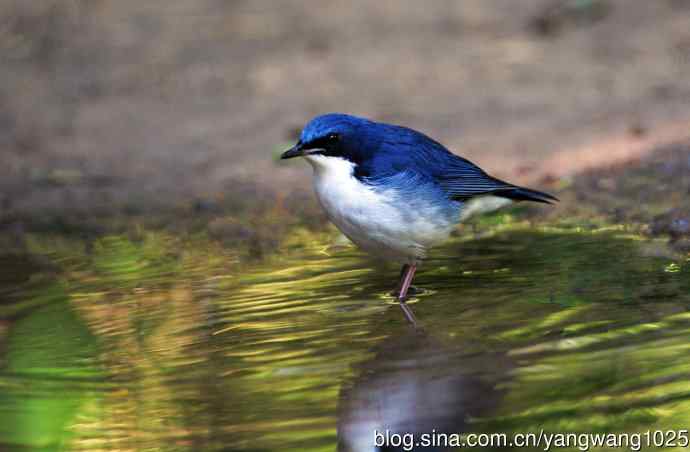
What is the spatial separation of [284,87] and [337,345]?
5920mm

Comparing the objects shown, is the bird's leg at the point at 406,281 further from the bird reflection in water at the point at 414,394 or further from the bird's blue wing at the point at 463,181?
the bird reflection in water at the point at 414,394

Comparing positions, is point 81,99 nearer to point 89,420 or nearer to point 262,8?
point 262,8

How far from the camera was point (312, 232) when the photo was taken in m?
7.70

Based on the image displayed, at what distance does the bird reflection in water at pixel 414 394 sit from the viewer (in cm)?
422

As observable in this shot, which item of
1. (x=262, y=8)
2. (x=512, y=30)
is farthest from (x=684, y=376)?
(x=262, y=8)

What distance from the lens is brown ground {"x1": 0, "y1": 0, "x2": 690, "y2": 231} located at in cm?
918

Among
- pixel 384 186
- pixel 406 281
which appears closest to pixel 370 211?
pixel 384 186

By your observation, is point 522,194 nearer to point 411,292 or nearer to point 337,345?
point 411,292

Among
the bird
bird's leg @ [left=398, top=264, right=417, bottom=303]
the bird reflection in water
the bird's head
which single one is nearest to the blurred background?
the bird reflection in water

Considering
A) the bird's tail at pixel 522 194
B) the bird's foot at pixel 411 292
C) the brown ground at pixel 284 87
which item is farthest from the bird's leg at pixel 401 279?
the brown ground at pixel 284 87

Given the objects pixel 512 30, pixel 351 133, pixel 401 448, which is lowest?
pixel 401 448

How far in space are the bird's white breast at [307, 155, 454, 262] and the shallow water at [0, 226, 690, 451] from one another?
32 cm

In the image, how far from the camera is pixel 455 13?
1181cm

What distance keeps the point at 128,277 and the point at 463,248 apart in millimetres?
2020
